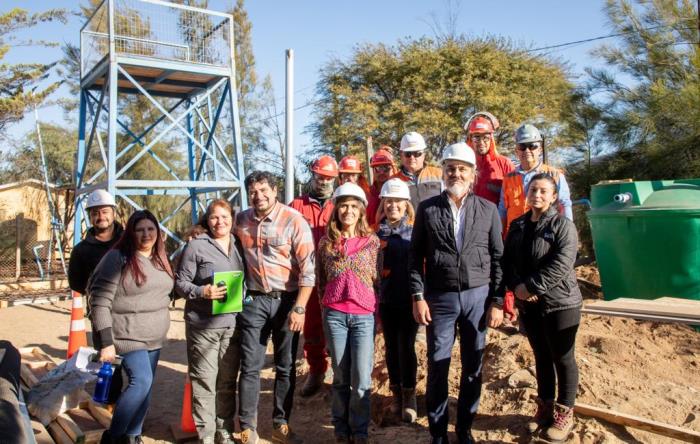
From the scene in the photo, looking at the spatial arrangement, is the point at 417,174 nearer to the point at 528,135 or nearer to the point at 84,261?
the point at 528,135

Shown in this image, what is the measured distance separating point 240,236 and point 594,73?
8.52 metres

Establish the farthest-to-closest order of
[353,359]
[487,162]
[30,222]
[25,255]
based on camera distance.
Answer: [30,222], [25,255], [487,162], [353,359]

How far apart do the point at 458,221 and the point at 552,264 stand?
0.63 meters

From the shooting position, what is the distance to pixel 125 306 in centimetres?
397

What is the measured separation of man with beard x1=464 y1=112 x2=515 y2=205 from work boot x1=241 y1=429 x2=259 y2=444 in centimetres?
280

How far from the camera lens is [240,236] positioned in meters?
4.41

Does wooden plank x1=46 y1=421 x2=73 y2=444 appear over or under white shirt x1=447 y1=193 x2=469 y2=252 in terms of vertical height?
under

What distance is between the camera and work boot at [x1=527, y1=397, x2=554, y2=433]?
394 cm

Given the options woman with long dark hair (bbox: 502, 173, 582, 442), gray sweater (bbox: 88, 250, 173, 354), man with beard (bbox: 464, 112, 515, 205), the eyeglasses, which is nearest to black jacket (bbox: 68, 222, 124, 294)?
gray sweater (bbox: 88, 250, 173, 354)

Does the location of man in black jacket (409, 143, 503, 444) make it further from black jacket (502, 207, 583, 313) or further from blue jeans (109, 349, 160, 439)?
blue jeans (109, 349, 160, 439)

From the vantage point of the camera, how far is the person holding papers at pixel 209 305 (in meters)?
4.12

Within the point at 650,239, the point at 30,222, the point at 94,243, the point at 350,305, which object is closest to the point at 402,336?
the point at 350,305

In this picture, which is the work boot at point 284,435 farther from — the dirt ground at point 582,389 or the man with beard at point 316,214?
the man with beard at point 316,214

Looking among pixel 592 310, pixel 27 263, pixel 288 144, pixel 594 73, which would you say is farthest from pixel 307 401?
pixel 27 263
